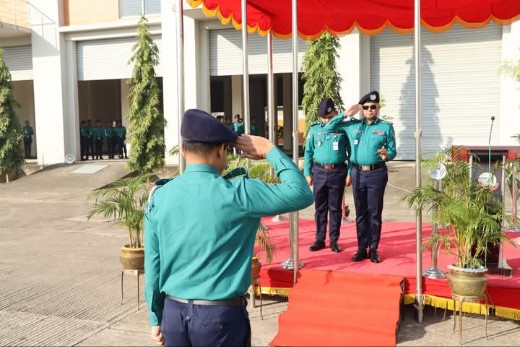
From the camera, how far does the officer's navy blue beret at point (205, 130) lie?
1905mm

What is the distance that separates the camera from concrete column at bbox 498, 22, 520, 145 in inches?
560

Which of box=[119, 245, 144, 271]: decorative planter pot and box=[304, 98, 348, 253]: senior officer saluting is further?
box=[304, 98, 348, 253]: senior officer saluting

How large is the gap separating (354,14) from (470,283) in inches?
160

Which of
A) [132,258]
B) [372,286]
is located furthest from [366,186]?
[132,258]

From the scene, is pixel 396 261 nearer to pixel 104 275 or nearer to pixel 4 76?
pixel 104 275

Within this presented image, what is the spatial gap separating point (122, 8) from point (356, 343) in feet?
54.8

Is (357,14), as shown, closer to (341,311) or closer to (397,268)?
(397,268)

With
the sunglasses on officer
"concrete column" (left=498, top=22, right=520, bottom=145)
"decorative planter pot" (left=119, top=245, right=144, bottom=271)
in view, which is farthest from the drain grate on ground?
the sunglasses on officer

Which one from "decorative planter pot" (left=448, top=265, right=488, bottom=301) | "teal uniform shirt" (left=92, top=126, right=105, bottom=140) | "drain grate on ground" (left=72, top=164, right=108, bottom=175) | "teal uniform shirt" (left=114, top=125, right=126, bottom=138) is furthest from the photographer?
"teal uniform shirt" (left=114, top=125, right=126, bottom=138)

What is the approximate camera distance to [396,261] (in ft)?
16.0

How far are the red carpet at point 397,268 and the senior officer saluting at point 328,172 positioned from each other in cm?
23

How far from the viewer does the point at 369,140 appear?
193 inches

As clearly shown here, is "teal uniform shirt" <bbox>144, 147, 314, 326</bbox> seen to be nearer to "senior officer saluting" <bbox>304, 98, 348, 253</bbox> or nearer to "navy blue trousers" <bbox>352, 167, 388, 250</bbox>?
"navy blue trousers" <bbox>352, 167, 388, 250</bbox>

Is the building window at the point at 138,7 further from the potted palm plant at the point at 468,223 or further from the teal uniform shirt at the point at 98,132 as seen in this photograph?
the potted palm plant at the point at 468,223
